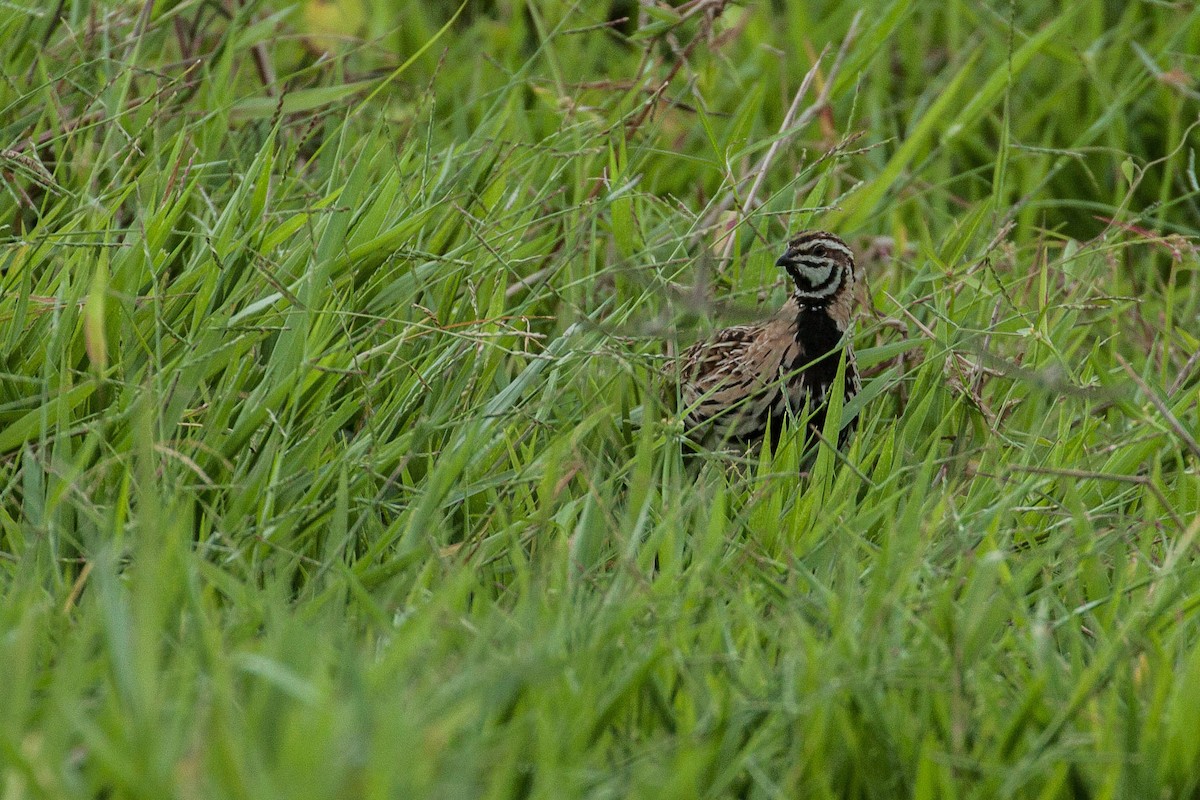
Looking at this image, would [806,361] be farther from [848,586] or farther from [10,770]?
[10,770]

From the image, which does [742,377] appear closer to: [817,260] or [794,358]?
[794,358]

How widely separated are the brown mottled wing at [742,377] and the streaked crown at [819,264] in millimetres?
119

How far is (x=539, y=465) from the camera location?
3508 millimetres

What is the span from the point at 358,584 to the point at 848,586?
34.4 inches

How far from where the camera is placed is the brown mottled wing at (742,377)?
411 cm

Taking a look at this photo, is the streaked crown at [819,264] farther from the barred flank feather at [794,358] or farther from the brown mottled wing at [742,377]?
the brown mottled wing at [742,377]

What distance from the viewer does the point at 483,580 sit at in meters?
3.32

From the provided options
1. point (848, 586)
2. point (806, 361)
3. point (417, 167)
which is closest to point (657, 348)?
point (806, 361)

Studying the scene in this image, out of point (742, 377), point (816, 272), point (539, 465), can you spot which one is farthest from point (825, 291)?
point (539, 465)

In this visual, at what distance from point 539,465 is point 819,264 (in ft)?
3.52

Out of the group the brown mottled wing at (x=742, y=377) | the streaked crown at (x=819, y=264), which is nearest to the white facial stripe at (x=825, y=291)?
the streaked crown at (x=819, y=264)

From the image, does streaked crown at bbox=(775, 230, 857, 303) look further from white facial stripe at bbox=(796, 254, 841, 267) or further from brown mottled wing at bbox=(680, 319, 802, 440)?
brown mottled wing at bbox=(680, 319, 802, 440)

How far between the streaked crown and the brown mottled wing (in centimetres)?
12

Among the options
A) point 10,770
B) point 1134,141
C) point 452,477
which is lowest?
point 1134,141
